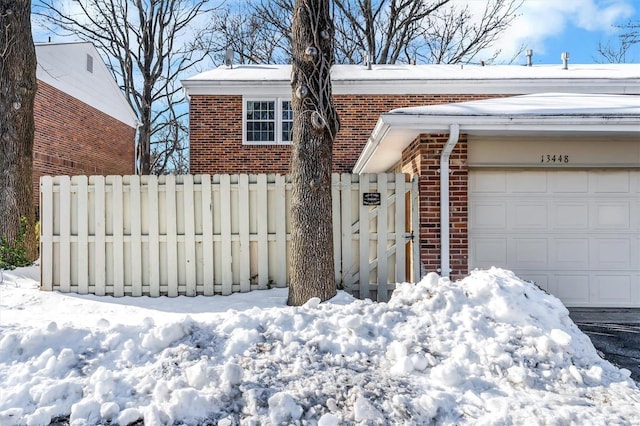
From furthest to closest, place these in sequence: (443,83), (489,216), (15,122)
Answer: (443,83)
(15,122)
(489,216)

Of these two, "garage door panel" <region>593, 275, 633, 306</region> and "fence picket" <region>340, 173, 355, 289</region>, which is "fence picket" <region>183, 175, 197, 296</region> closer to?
"fence picket" <region>340, 173, 355, 289</region>

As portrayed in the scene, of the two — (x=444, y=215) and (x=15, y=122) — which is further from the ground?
(x=15, y=122)

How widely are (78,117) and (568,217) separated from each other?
15.8 metres

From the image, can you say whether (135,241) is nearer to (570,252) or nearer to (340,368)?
(340,368)

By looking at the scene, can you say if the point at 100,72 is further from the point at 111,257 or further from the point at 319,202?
the point at 319,202

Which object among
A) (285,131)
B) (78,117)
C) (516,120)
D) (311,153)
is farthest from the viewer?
(78,117)

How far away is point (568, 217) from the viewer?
6.20 meters

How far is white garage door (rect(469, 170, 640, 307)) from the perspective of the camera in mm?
6176

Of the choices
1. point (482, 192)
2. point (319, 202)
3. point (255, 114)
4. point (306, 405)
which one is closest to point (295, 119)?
point (319, 202)

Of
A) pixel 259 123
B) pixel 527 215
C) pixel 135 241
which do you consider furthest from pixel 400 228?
pixel 259 123

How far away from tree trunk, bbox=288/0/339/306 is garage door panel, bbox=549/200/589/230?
3.30m

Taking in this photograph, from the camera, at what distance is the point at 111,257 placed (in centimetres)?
591

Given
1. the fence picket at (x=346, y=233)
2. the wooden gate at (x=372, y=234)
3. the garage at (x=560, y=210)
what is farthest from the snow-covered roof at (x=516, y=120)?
the fence picket at (x=346, y=233)

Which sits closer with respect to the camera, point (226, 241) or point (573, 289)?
point (226, 241)
